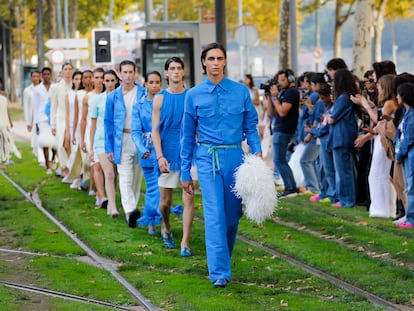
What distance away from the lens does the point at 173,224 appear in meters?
16.6

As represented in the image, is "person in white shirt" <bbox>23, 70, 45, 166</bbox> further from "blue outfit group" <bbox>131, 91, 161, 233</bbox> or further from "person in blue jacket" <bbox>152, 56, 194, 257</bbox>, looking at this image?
"person in blue jacket" <bbox>152, 56, 194, 257</bbox>

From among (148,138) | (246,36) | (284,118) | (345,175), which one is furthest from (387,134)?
(246,36)

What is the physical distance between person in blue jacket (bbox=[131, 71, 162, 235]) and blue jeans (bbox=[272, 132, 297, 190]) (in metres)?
5.20

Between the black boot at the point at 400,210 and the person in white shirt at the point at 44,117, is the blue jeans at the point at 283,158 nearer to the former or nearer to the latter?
the black boot at the point at 400,210

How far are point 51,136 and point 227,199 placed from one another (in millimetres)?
15329

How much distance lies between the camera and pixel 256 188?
11070mm

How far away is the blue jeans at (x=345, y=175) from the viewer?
1848cm

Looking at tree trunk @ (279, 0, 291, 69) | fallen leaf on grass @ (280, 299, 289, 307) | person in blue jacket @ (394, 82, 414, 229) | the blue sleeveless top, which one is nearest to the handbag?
person in blue jacket @ (394, 82, 414, 229)

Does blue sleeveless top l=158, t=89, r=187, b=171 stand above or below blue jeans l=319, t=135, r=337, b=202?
above

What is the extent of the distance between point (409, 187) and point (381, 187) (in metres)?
1.78

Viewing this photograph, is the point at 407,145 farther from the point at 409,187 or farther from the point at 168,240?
the point at 168,240

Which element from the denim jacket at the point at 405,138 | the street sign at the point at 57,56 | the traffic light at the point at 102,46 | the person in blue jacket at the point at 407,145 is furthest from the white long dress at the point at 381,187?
the street sign at the point at 57,56

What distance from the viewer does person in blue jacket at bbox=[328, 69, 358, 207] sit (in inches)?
711

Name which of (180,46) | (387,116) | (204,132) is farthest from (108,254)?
(180,46)
